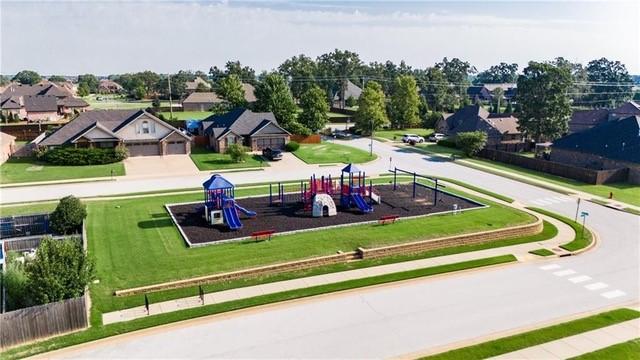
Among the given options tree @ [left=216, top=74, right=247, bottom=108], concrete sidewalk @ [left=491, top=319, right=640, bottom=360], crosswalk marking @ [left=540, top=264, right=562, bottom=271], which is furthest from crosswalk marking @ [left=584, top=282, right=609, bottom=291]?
tree @ [left=216, top=74, right=247, bottom=108]

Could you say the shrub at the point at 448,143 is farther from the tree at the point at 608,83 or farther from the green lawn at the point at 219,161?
the tree at the point at 608,83

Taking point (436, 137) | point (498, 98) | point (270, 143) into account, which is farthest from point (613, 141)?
point (498, 98)

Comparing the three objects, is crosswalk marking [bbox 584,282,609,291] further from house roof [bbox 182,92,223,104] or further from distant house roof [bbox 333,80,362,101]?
distant house roof [bbox 333,80,362,101]

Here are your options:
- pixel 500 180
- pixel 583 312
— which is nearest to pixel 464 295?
pixel 583 312

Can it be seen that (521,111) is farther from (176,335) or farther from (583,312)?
(176,335)

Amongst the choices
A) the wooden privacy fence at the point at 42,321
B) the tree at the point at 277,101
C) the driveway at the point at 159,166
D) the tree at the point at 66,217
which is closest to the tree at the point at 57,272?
the wooden privacy fence at the point at 42,321

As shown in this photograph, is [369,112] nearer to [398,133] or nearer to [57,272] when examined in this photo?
[398,133]

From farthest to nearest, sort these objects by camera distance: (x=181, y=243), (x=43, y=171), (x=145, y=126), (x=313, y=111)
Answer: (x=313, y=111) → (x=145, y=126) → (x=43, y=171) → (x=181, y=243)
